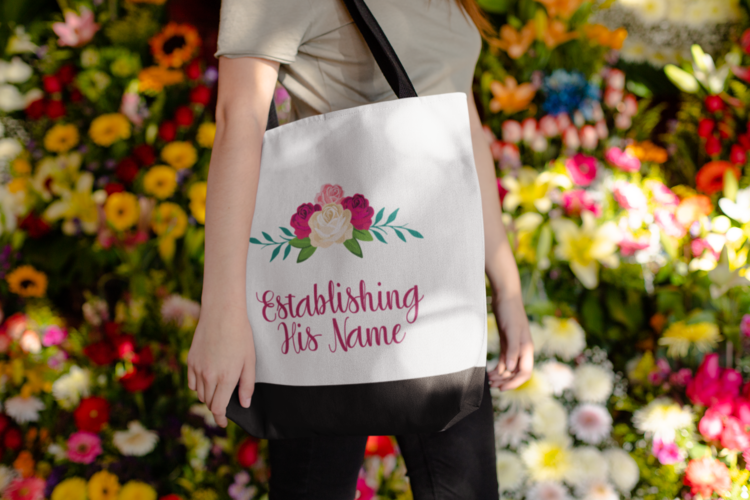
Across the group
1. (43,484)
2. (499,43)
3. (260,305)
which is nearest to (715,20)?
(499,43)

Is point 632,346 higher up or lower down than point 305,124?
lower down

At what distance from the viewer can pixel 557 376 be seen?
1066mm

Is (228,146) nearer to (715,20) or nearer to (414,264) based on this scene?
(414,264)

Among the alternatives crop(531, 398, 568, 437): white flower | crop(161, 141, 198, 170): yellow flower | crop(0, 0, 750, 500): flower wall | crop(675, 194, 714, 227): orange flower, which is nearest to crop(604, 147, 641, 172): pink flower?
crop(0, 0, 750, 500): flower wall

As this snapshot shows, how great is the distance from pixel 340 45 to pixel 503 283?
0.41 metres

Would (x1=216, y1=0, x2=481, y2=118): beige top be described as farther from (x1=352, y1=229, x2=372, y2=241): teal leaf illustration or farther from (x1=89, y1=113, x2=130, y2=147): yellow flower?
(x1=89, y1=113, x2=130, y2=147): yellow flower

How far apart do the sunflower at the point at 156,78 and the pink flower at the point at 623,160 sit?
1241 millimetres

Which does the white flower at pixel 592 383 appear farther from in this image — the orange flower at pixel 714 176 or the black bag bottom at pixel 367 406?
the black bag bottom at pixel 367 406

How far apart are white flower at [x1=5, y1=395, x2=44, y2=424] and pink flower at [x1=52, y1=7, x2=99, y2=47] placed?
996 mm

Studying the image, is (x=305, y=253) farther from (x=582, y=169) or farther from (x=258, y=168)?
(x=582, y=169)

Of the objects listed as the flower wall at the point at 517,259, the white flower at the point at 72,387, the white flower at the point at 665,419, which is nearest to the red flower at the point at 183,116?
the flower wall at the point at 517,259

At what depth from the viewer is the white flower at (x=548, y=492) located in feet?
3.39

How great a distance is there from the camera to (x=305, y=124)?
49cm

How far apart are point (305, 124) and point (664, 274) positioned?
1.06 m
